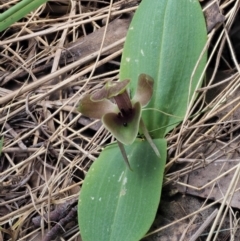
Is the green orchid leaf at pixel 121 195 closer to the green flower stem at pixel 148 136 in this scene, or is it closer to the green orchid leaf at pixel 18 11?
the green flower stem at pixel 148 136

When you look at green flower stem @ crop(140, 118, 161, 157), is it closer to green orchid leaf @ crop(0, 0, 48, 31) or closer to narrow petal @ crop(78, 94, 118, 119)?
narrow petal @ crop(78, 94, 118, 119)

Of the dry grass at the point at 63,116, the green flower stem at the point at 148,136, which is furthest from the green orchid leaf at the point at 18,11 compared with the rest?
the green flower stem at the point at 148,136

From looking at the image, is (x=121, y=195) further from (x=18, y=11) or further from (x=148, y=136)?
(x=18, y=11)

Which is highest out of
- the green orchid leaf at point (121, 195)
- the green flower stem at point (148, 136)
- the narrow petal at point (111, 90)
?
the narrow petal at point (111, 90)

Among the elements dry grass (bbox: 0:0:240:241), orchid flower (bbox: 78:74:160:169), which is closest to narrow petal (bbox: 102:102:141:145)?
orchid flower (bbox: 78:74:160:169)

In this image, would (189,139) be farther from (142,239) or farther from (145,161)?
(142,239)

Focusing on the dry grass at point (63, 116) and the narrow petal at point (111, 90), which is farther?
the dry grass at point (63, 116)

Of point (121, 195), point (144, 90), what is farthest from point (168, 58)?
point (121, 195)
